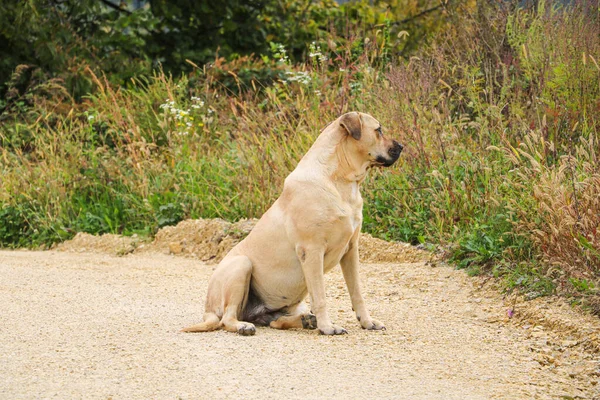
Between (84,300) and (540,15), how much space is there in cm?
555

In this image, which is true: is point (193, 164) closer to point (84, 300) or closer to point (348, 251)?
point (84, 300)

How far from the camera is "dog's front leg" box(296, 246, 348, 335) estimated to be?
556 centimetres

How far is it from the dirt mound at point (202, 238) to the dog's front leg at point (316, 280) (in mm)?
3348

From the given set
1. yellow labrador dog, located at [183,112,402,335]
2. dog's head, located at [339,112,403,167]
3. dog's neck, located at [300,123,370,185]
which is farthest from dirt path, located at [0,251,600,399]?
dog's head, located at [339,112,403,167]

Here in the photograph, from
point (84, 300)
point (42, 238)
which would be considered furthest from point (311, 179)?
point (42, 238)

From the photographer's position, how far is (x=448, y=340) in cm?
561

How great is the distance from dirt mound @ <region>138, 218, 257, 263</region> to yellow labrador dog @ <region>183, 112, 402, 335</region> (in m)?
3.00

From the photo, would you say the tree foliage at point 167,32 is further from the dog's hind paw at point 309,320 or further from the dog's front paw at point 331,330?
the dog's front paw at point 331,330

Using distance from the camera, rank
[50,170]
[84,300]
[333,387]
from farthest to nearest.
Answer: [50,170] → [84,300] → [333,387]

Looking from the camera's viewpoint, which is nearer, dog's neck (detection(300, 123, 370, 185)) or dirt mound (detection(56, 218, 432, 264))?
dog's neck (detection(300, 123, 370, 185))

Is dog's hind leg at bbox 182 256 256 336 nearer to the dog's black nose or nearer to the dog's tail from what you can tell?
the dog's tail

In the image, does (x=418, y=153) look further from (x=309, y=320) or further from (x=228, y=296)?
(x=228, y=296)

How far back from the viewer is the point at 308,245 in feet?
18.2

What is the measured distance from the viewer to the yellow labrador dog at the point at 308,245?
18.3 feet
